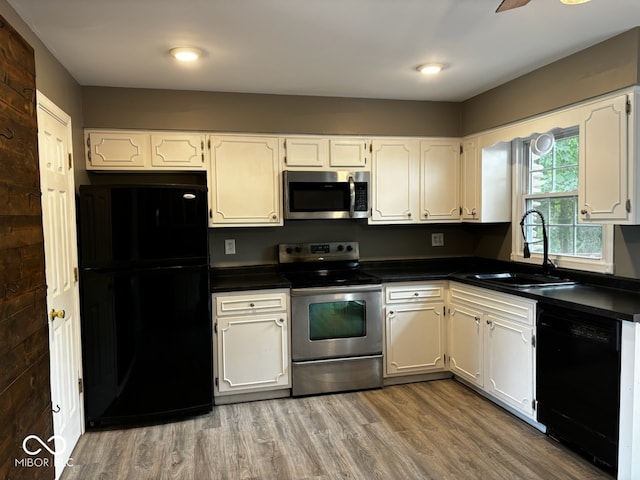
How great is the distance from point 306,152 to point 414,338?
1.72m

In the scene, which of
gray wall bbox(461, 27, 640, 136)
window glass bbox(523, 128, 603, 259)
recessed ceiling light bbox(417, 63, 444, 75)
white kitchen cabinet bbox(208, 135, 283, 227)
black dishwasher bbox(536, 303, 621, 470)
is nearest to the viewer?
black dishwasher bbox(536, 303, 621, 470)

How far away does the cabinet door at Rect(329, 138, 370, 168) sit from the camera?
369 centimetres

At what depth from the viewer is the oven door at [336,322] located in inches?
132

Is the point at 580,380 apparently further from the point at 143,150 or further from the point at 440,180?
the point at 143,150

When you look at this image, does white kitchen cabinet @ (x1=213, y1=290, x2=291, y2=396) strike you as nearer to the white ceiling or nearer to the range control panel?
the range control panel

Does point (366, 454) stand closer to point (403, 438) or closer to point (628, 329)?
point (403, 438)

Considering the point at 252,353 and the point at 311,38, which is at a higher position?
the point at 311,38

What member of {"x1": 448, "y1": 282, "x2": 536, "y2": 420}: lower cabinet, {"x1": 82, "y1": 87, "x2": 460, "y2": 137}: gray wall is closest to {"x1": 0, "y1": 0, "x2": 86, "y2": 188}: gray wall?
{"x1": 82, "y1": 87, "x2": 460, "y2": 137}: gray wall

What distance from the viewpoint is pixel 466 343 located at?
11.1 feet

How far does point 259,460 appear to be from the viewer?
2.54m

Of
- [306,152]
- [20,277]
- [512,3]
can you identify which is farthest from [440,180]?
[20,277]

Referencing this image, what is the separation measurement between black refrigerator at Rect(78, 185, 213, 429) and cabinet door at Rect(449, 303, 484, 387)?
6.23 feet

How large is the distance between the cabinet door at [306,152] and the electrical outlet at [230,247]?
787 millimetres

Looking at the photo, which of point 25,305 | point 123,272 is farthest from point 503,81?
point 25,305
